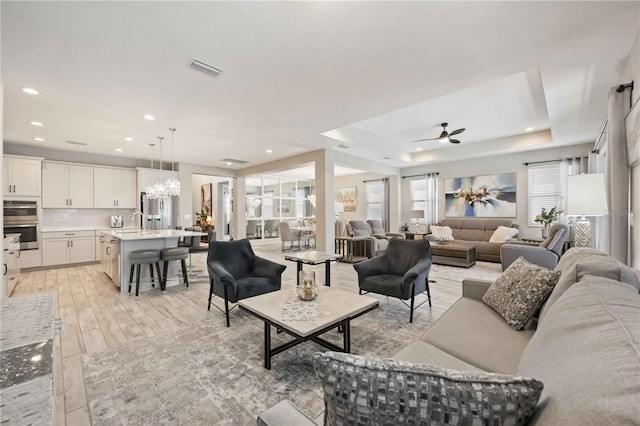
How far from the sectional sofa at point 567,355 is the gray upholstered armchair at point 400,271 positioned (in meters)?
1.17

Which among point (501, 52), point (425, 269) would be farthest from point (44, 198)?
point (501, 52)

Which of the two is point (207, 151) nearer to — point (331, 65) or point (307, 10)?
point (331, 65)

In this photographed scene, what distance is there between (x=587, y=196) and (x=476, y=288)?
4.81 feet

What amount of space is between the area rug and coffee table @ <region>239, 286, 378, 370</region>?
23 cm

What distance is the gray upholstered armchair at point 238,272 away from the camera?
2947 mm

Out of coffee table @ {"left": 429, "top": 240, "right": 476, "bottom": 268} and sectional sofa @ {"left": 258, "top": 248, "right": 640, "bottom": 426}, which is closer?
sectional sofa @ {"left": 258, "top": 248, "right": 640, "bottom": 426}

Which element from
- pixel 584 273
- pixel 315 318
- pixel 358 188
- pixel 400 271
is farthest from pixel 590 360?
pixel 358 188

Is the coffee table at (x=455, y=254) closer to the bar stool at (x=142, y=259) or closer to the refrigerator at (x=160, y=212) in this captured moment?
the bar stool at (x=142, y=259)

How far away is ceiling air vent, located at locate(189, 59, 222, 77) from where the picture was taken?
2693 millimetres

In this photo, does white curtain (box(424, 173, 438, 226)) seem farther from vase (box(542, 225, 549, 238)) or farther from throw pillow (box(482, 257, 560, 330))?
throw pillow (box(482, 257, 560, 330))

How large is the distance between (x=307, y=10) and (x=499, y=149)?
6357 millimetres

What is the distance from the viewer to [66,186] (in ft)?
20.3

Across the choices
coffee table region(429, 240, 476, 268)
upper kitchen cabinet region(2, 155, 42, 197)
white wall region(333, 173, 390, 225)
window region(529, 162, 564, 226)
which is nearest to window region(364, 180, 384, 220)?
white wall region(333, 173, 390, 225)

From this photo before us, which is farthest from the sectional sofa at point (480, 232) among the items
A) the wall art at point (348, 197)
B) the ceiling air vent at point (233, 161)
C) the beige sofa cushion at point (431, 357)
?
the ceiling air vent at point (233, 161)
